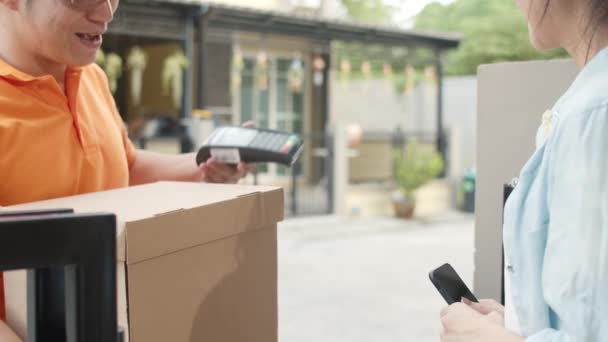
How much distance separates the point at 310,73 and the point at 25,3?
11.0 meters

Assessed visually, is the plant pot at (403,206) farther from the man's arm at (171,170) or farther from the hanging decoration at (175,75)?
the man's arm at (171,170)

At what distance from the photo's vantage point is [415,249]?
6.89 metres

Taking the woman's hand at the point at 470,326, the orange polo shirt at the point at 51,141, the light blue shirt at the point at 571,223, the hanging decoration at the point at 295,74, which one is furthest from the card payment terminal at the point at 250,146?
the hanging decoration at the point at 295,74

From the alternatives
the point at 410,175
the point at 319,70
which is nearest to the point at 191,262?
the point at 410,175

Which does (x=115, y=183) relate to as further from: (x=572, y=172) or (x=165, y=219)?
(x=572, y=172)

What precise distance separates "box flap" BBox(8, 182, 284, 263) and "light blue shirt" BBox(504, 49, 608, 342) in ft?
1.52

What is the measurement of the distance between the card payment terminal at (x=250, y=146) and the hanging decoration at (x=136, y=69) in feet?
26.8

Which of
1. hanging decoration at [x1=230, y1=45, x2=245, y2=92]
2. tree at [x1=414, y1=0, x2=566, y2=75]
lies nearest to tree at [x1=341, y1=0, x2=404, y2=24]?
tree at [x1=414, y1=0, x2=566, y2=75]

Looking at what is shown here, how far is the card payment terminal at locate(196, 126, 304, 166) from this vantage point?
1.41 metres

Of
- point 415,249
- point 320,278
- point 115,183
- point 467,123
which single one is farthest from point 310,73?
point 115,183

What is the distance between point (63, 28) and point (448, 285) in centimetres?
78

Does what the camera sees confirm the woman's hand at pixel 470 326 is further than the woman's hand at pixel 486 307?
No

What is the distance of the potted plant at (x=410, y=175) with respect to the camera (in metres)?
8.62

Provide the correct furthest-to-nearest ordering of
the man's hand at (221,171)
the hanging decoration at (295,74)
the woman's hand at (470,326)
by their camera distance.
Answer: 1. the hanging decoration at (295,74)
2. the man's hand at (221,171)
3. the woman's hand at (470,326)
